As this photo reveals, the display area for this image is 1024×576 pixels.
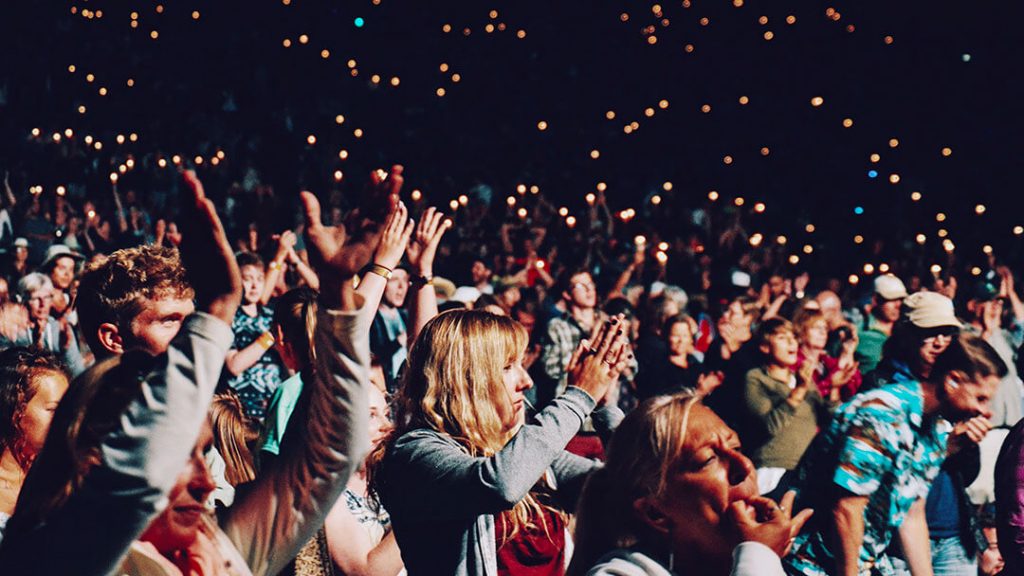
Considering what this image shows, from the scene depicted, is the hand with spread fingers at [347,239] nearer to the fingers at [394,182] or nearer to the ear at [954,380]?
the fingers at [394,182]

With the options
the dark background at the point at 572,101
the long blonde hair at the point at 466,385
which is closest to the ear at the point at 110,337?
the long blonde hair at the point at 466,385

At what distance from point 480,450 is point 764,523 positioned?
2.95 ft

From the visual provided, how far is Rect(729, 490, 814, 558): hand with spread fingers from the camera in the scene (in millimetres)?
2639

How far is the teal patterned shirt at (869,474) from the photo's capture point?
151 inches

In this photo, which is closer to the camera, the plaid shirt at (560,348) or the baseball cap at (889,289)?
the plaid shirt at (560,348)

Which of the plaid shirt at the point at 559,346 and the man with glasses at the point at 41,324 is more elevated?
the man with glasses at the point at 41,324

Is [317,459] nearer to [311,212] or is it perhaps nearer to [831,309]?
[311,212]

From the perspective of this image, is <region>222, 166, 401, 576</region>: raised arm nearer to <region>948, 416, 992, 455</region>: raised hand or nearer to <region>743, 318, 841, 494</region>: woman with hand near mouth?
<region>948, 416, 992, 455</region>: raised hand

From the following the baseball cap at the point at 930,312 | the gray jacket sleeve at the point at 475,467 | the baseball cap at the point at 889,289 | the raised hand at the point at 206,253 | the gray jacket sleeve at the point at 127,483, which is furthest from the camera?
the baseball cap at the point at 889,289

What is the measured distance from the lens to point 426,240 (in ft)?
14.3

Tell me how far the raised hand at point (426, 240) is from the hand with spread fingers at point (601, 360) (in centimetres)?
85

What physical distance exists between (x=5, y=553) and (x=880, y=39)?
18529 mm

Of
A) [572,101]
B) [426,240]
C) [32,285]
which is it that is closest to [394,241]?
[426,240]

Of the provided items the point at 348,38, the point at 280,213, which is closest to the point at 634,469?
the point at 280,213
